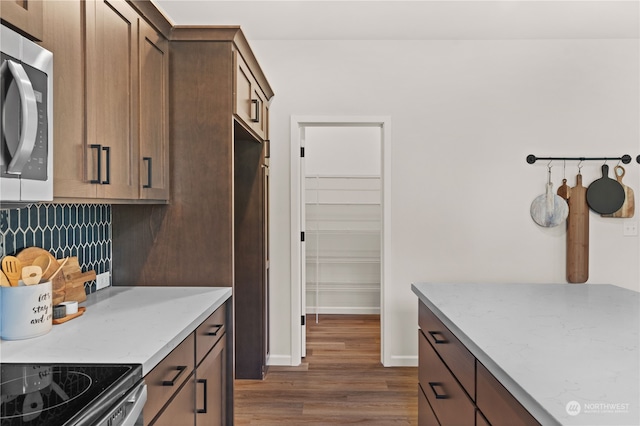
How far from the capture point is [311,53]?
11.3 ft

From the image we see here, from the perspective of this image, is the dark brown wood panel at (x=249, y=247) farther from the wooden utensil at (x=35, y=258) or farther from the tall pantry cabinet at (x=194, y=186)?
the wooden utensil at (x=35, y=258)

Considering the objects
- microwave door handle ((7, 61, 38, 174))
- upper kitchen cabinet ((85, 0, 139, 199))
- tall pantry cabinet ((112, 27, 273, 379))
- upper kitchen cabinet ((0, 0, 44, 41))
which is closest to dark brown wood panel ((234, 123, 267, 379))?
tall pantry cabinet ((112, 27, 273, 379))

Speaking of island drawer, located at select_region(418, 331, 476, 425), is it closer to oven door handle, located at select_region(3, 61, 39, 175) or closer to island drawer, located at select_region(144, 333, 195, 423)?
island drawer, located at select_region(144, 333, 195, 423)

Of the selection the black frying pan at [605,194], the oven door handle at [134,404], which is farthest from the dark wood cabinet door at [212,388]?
the black frying pan at [605,194]

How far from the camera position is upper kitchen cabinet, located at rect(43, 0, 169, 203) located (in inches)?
52.5

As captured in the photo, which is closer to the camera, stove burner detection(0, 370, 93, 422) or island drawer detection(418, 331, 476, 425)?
stove burner detection(0, 370, 93, 422)

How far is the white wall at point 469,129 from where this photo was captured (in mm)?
3439

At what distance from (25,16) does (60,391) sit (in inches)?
37.3

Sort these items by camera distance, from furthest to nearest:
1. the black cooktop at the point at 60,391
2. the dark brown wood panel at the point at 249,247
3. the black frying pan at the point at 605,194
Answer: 1. the black frying pan at the point at 605,194
2. the dark brown wood panel at the point at 249,247
3. the black cooktop at the point at 60,391

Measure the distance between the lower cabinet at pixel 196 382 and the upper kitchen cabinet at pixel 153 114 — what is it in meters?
0.67

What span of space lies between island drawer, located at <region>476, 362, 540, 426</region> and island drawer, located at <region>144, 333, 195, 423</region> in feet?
3.24

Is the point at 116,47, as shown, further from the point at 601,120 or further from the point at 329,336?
the point at 601,120

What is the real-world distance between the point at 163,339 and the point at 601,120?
363cm

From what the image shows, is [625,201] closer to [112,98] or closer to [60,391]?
[112,98]
